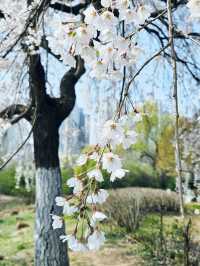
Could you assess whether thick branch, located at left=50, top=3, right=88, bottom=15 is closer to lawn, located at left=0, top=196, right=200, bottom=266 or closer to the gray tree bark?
the gray tree bark

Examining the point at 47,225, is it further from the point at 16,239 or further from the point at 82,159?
the point at 82,159

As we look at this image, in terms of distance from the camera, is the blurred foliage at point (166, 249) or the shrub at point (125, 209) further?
the shrub at point (125, 209)

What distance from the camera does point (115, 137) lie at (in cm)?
195

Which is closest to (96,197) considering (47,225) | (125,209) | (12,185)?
(47,225)

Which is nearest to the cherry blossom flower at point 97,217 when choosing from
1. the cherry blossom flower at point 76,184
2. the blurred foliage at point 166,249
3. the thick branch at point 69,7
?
the cherry blossom flower at point 76,184

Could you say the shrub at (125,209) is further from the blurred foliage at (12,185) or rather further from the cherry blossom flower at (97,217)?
the cherry blossom flower at (97,217)

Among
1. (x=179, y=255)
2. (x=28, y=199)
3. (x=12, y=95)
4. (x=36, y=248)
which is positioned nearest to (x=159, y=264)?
(x=179, y=255)

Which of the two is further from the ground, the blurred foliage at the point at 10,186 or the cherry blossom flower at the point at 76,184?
the blurred foliage at the point at 10,186

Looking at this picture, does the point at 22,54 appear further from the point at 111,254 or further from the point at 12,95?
the point at 111,254

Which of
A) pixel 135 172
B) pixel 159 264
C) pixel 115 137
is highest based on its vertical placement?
pixel 135 172

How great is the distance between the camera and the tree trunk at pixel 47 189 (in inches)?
276

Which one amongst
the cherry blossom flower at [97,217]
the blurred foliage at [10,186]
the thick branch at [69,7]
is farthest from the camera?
the blurred foliage at [10,186]

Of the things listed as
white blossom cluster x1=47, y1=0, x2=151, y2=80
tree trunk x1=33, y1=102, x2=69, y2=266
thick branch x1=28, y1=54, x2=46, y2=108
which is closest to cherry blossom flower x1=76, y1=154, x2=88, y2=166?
white blossom cluster x1=47, y1=0, x2=151, y2=80

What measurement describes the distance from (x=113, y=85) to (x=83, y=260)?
9.34ft
